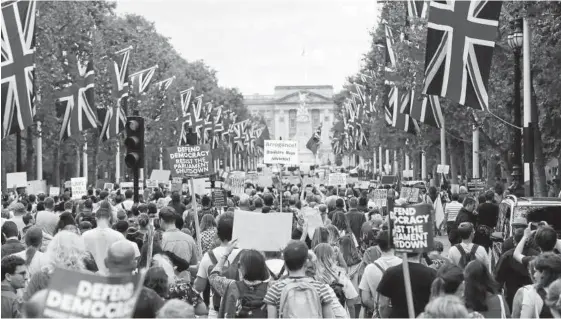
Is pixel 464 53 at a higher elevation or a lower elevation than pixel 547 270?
higher

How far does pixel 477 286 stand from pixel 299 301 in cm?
126

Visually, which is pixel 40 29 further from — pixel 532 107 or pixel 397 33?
pixel 532 107

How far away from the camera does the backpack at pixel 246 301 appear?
8.41 m

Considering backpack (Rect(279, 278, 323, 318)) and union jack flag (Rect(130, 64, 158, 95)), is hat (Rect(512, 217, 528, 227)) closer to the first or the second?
backpack (Rect(279, 278, 323, 318))

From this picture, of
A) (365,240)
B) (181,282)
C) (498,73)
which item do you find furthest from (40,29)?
(181,282)

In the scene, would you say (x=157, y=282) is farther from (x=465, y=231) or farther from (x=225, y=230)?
(x=465, y=231)

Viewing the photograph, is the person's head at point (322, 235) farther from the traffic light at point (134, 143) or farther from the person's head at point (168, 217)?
the traffic light at point (134, 143)

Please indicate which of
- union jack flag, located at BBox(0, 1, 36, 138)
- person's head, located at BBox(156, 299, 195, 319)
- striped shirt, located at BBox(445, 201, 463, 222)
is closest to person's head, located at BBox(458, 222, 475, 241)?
person's head, located at BBox(156, 299, 195, 319)

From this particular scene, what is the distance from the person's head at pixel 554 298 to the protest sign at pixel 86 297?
9.75 ft

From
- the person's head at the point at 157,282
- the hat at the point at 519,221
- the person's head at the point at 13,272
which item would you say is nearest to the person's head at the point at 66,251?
the person's head at the point at 13,272

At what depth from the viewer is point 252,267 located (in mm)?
8500

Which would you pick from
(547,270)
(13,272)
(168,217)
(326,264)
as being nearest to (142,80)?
(168,217)

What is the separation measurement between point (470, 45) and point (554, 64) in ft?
34.5

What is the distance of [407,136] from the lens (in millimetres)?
50750
